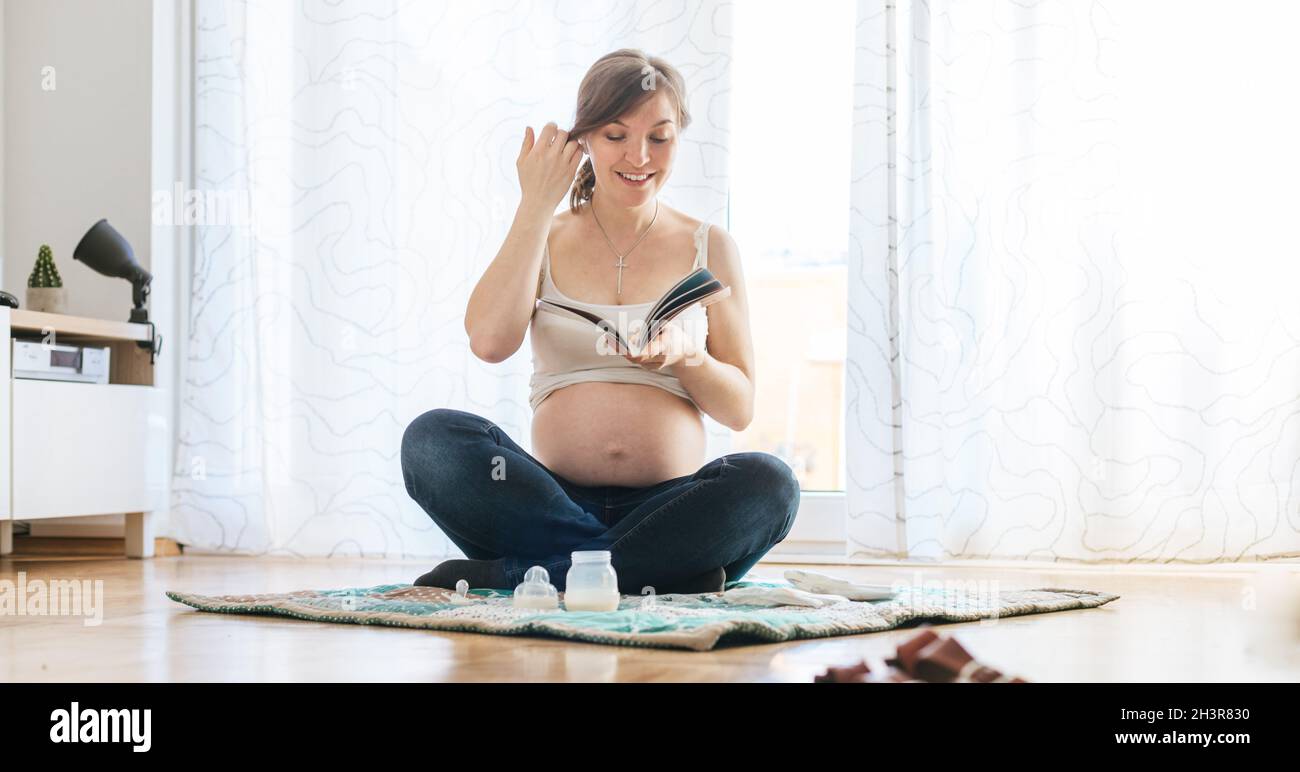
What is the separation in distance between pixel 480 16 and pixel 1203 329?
1630 mm

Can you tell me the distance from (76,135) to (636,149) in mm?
1830

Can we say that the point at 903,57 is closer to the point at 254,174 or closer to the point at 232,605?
the point at 254,174

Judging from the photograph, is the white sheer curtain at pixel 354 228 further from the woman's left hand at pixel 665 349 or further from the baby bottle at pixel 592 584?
the baby bottle at pixel 592 584

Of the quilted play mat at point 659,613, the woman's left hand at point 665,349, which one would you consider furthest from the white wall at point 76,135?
the woman's left hand at point 665,349

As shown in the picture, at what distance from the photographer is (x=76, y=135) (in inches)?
113

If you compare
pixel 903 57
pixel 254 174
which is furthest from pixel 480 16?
pixel 903 57

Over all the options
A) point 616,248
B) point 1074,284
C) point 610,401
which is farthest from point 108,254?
point 1074,284

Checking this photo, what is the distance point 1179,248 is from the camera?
2.34 metres

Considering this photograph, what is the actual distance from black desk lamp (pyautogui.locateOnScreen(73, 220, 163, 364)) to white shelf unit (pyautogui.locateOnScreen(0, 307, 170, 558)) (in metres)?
0.03

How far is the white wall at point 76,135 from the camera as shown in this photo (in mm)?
2820

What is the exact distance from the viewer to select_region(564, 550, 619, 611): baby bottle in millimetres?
1351

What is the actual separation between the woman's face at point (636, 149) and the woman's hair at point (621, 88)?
0.01 meters

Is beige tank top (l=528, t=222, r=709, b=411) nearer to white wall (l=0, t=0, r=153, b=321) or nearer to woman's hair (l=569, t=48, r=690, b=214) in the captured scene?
woman's hair (l=569, t=48, r=690, b=214)

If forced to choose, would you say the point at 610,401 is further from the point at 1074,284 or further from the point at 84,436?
the point at 84,436
